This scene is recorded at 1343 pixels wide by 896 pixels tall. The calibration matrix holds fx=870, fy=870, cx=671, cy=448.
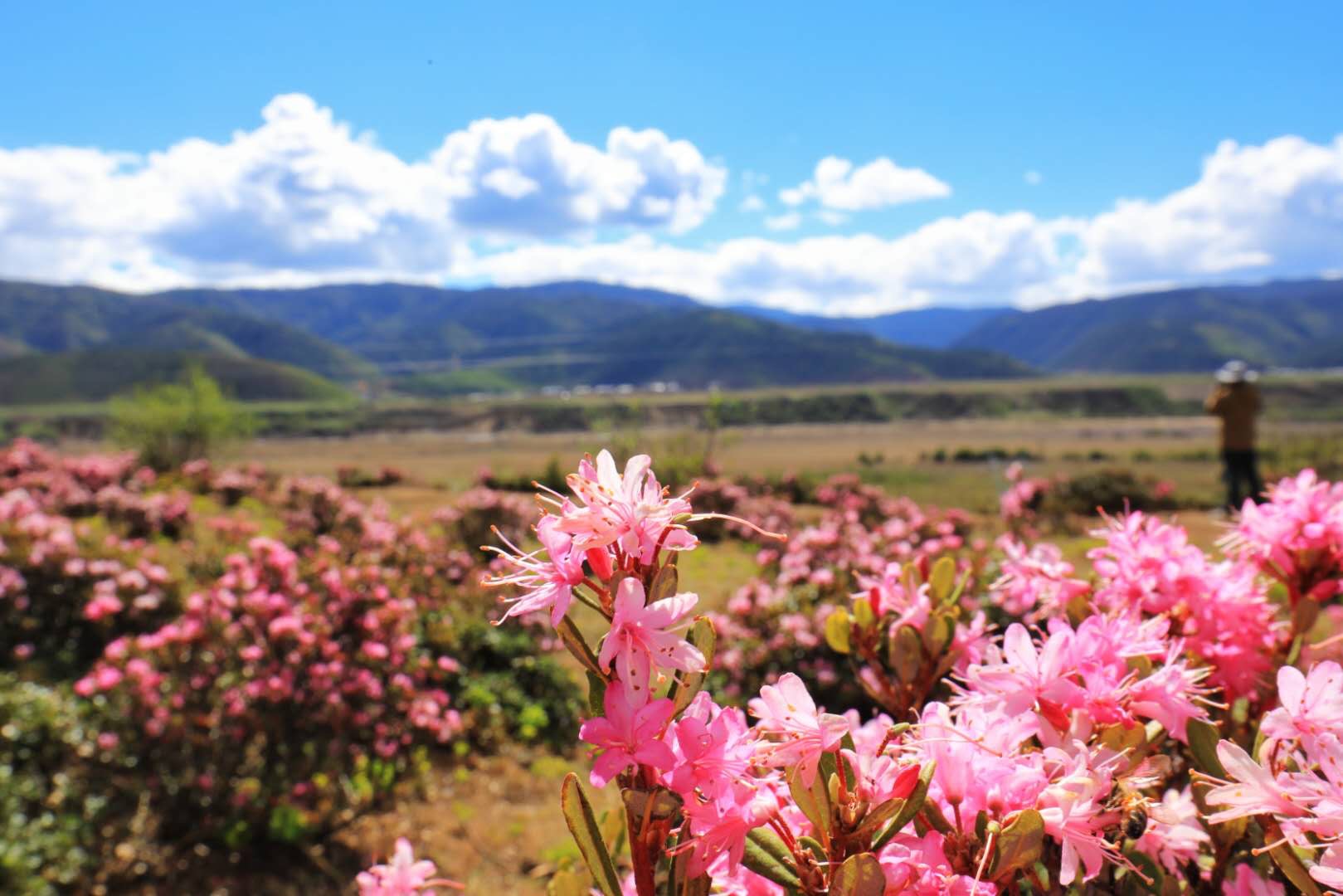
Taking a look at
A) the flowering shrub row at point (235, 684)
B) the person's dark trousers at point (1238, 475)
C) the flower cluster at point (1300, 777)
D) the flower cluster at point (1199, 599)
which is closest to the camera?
the flower cluster at point (1300, 777)

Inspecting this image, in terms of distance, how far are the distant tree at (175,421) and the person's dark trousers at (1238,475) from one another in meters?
16.7

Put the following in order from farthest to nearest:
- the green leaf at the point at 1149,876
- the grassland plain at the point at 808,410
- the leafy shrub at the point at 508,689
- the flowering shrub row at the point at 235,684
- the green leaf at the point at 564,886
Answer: the grassland plain at the point at 808,410 < the leafy shrub at the point at 508,689 < the flowering shrub row at the point at 235,684 < the green leaf at the point at 564,886 < the green leaf at the point at 1149,876

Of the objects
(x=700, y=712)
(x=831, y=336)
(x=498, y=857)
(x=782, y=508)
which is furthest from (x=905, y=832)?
(x=831, y=336)

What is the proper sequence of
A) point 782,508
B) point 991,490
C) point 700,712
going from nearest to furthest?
point 700,712 < point 782,508 < point 991,490

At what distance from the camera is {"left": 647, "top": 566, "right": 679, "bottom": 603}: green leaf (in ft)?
2.51

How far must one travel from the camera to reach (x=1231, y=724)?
50.4 inches

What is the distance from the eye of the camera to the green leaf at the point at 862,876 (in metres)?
0.70

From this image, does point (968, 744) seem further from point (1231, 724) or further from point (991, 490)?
point (991, 490)

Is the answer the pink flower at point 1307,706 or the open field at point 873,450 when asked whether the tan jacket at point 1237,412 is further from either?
the pink flower at point 1307,706

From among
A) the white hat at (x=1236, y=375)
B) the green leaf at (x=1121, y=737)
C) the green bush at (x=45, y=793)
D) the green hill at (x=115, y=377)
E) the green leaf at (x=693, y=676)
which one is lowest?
the green bush at (x=45, y=793)

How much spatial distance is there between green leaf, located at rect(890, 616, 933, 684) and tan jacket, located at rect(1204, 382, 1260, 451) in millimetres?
10830

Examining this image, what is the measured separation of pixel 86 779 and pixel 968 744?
15.2ft

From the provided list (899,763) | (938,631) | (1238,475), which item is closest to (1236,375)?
(1238,475)

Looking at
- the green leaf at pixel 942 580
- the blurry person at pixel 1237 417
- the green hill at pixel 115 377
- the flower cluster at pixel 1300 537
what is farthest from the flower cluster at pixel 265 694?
the green hill at pixel 115 377
